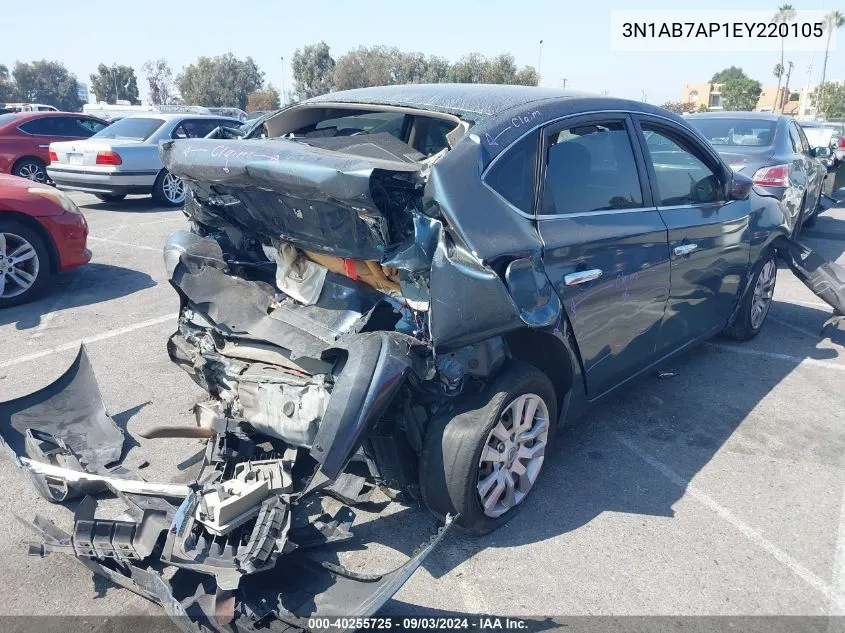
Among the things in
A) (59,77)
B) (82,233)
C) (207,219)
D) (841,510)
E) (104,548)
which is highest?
(59,77)

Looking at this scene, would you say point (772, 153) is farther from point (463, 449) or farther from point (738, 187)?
point (463, 449)

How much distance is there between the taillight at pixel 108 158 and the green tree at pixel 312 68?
4434cm

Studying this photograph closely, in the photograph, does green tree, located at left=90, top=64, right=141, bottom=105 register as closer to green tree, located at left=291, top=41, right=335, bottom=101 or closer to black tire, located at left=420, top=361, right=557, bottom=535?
green tree, located at left=291, top=41, right=335, bottom=101

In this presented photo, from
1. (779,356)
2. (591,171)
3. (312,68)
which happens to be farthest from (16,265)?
(312,68)

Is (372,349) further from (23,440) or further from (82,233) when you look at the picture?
(82,233)

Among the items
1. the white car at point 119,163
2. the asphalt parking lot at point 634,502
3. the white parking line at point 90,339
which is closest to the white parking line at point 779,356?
the asphalt parking lot at point 634,502

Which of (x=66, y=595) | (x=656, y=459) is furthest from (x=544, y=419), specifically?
(x=66, y=595)

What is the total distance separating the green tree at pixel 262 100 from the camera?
5612 centimetres

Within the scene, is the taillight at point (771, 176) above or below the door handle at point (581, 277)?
below

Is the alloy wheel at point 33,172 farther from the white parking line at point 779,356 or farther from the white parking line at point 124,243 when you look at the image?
the white parking line at point 779,356

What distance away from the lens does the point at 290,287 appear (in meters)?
3.49

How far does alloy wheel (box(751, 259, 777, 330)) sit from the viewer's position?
5.38 m

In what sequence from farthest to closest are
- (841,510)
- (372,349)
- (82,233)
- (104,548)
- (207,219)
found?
(82,233) → (207,219) → (841,510) → (372,349) → (104,548)

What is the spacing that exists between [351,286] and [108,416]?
1788 mm
